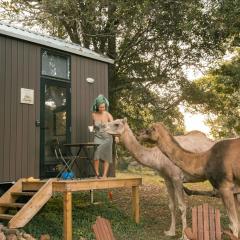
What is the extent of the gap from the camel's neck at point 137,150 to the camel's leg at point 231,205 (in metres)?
Result: 1.98

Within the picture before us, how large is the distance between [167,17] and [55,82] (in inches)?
237

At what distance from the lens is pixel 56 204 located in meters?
12.1

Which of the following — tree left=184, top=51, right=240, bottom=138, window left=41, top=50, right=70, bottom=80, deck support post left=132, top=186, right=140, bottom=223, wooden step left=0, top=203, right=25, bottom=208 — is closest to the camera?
wooden step left=0, top=203, right=25, bottom=208

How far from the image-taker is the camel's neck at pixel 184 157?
27.0ft

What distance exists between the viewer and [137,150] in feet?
31.1

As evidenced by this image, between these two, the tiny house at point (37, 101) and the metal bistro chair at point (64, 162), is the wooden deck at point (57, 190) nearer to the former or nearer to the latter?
the tiny house at point (37, 101)

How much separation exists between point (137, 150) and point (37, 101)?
2.32 metres

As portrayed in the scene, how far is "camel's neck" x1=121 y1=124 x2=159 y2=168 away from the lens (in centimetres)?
941

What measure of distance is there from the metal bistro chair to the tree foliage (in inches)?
230

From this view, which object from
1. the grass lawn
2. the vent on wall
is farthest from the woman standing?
the vent on wall

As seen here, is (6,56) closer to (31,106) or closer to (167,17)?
(31,106)

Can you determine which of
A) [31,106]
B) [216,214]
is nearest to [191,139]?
[31,106]

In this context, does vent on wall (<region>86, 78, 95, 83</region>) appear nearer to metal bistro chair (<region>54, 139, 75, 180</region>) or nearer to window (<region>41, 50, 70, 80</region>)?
window (<region>41, 50, 70, 80</region>)

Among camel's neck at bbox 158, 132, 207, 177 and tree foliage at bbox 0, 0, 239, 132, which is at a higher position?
tree foliage at bbox 0, 0, 239, 132
